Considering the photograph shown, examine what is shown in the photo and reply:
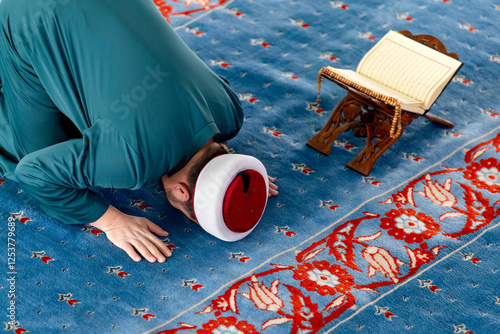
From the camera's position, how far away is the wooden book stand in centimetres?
246

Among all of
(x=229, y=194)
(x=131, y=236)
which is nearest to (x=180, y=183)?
(x=229, y=194)

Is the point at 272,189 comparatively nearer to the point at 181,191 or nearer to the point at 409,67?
the point at 181,191

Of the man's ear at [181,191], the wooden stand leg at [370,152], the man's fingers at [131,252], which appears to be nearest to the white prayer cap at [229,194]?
the man's ear at [181,191]

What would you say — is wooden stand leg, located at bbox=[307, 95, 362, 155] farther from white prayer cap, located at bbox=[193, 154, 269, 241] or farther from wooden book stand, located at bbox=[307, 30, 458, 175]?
white prayer cap, located at bbox=[193, 154, 269, 241]

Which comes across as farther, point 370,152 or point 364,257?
point 370,152

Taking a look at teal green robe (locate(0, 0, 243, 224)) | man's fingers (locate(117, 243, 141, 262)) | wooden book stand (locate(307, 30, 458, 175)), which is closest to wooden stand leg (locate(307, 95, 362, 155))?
wooden book stand (locate(307, 30, 458, 175))

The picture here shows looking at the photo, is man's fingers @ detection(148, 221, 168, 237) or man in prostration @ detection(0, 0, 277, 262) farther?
man's fingers @ detection(148, 221, 168, 237)

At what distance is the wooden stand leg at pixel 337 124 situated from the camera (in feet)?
8.41

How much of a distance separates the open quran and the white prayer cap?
24.7 inches

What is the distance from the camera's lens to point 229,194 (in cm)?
196

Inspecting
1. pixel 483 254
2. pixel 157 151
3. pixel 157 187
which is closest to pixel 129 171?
pixel 157 151

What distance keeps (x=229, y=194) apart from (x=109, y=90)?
Answer: 0.50m

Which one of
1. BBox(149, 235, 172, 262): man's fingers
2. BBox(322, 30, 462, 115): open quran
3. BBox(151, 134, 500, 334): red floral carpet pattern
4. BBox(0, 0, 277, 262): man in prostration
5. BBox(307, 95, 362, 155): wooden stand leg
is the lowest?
BBox(151, 134, 500, 334): red floral carpet pattern

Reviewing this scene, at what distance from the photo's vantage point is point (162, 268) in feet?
Answer: 6.87
